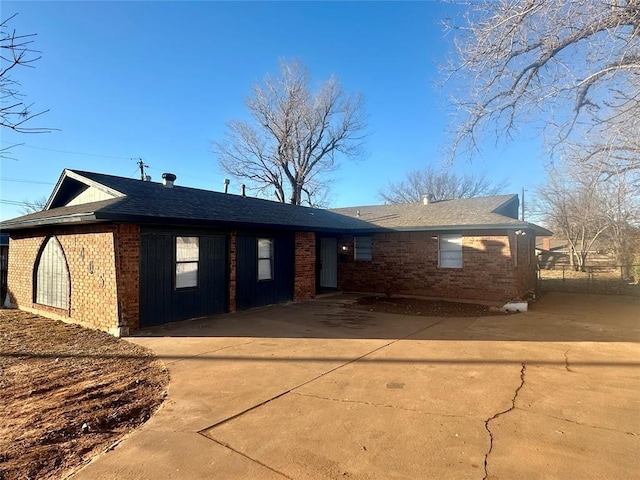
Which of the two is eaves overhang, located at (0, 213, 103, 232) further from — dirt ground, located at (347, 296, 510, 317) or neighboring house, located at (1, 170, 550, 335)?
dirt ground, located at (347, 296, 510, 317)

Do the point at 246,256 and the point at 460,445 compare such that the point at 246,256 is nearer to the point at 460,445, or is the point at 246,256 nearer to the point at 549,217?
the point at 460,445

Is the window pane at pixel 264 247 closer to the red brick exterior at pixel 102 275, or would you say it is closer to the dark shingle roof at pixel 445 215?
the red brick exterior at pixel 102 275

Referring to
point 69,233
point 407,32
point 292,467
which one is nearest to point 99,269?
point 69,233

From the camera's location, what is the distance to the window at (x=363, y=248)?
1439 cm

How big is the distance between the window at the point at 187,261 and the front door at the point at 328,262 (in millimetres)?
7294

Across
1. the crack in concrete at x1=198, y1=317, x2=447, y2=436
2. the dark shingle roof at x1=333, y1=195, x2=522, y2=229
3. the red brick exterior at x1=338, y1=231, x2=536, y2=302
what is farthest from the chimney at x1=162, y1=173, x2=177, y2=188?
the crack in concrete at x1=198, y1=317, x2=447, y2=436

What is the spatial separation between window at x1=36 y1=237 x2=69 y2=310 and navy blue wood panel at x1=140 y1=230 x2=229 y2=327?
2.41 metres

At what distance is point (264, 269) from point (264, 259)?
0.99 ft

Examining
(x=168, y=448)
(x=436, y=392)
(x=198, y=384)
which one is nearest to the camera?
(x=168, y=448)

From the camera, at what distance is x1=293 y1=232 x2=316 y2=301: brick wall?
39.7ft

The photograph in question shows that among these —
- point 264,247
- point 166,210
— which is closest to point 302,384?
point 166,210

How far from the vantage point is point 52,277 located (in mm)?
9477

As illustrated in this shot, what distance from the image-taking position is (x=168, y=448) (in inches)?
125

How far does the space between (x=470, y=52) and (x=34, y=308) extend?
12.3m
